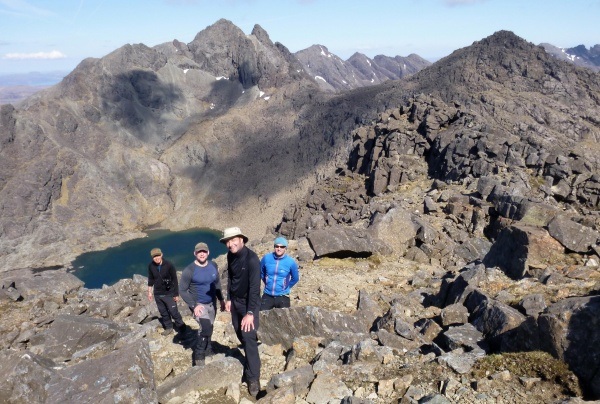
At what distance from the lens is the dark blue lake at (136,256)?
13162cm

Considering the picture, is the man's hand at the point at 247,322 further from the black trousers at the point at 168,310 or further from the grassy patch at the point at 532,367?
the black trousers at the point at 168,310

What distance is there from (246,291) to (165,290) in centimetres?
614

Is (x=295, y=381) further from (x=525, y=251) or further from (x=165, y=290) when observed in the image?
(x=525, y=251)

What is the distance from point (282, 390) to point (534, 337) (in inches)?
A: 224

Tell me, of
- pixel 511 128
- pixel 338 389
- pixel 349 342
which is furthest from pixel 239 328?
pixel 511 128

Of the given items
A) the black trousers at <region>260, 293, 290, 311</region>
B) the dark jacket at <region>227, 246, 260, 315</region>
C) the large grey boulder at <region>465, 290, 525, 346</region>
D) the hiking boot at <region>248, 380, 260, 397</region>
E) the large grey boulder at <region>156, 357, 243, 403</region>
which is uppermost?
the dark jacket at <region>227, 246, 260, 315</region>

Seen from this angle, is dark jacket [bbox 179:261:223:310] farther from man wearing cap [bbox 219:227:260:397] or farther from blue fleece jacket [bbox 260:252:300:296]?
blue fleece jacket [bbox 260:252:300:296]

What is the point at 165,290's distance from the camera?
14.7 metres

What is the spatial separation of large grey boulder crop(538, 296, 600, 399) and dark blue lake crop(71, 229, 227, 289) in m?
117

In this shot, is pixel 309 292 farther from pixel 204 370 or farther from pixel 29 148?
pixel 29 148

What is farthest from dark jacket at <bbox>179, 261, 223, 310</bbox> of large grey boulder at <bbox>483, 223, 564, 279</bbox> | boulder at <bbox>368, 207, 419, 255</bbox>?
boulder at <bbox>368, 207, 419, 255</bbox>

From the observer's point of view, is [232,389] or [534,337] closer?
[534,337]

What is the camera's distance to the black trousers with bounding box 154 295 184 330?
1440 centimetres

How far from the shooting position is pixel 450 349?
34.4 feet
